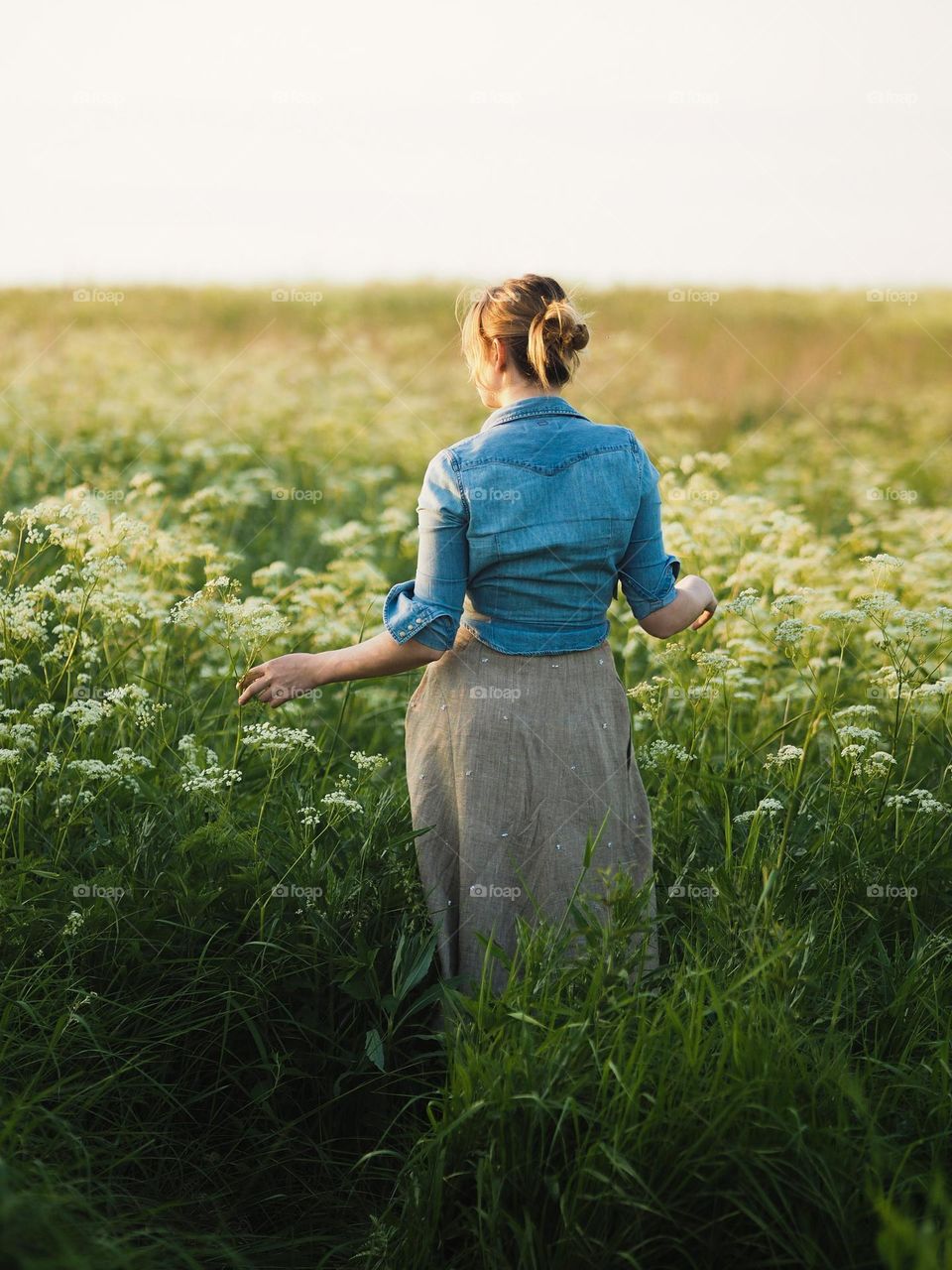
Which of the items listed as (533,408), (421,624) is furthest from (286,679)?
(533,408)

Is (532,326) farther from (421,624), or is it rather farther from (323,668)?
(323,668)

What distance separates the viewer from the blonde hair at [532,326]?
2.54 m

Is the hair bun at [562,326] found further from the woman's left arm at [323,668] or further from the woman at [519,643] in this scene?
the woman's left arm at [323,668]

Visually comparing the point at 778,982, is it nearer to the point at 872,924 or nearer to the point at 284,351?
the point at 872,924

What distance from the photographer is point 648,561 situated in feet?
9.00

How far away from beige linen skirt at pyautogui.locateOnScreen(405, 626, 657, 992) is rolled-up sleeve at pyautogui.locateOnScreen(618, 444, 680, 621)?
17 centimetres

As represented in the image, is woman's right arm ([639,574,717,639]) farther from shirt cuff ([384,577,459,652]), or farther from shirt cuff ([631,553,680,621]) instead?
shirt cuff ([384,577,459,652])

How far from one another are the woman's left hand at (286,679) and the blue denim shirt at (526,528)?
201 millimetres

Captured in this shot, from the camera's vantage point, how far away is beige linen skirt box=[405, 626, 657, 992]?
8.80 feet

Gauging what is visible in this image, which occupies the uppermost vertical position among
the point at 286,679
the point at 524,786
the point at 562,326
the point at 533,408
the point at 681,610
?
the point at 562,326

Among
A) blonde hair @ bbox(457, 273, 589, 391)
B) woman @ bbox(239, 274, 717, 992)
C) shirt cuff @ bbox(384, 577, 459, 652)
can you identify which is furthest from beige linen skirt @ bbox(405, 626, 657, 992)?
blonde hair @ bbox(457, 273, 589, 391)

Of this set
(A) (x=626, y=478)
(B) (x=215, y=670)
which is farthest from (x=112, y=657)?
(A) (x=626, y=478)

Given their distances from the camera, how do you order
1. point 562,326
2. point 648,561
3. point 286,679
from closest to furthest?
point 562,326
point 286,679
point 648,561

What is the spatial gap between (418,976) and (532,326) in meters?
1.45
